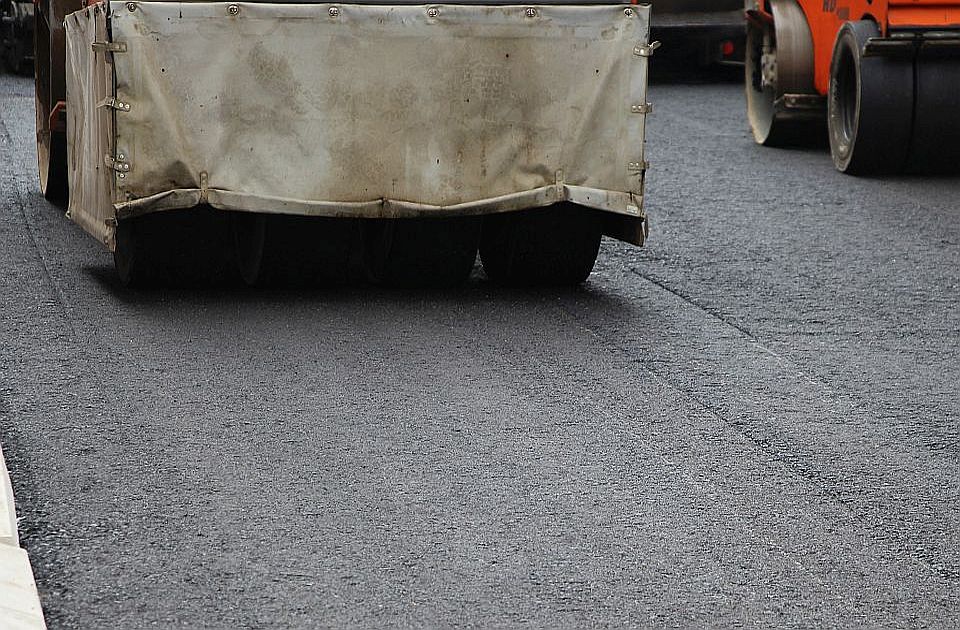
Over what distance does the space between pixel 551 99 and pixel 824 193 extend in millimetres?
4407

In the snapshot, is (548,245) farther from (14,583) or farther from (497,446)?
(14,583)

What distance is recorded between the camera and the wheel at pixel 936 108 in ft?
39.4

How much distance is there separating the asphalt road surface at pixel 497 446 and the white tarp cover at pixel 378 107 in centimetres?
53

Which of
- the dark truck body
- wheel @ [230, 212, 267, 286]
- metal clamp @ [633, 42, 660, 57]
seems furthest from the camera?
the dark truck body

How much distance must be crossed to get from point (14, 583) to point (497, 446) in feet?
5.84

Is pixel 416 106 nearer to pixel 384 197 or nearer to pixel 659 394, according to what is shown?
pixel 384 197

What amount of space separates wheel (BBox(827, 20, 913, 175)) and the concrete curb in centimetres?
897

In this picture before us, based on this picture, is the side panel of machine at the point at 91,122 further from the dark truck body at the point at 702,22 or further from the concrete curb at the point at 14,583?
the dark truck body at the point at 702,22

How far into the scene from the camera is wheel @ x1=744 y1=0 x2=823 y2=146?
14.0 metres

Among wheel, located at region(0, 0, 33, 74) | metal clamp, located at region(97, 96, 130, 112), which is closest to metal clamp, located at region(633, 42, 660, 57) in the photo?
metal clamp, located at region(97, 96, 130, 112)

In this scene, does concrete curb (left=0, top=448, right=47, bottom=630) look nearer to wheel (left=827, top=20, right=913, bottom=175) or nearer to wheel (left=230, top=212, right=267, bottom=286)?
wheel (left=230, top=212, right=267, bottom=286)

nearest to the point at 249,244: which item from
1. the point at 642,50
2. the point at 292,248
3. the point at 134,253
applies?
the point at 292,248

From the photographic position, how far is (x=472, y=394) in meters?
5.91

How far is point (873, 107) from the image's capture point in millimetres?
12148
